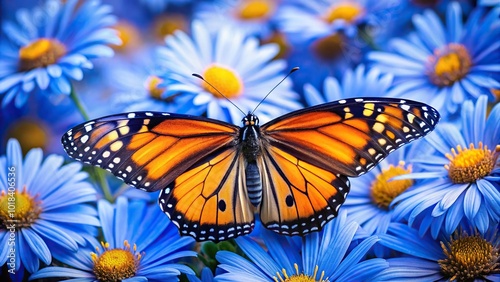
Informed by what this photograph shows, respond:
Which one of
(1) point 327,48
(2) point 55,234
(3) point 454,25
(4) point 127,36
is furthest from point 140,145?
(4) point 127,36

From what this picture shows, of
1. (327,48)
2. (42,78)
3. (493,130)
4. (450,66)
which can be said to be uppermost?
(327,48)

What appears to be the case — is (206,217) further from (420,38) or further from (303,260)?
(420,38)

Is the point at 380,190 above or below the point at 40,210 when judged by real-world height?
above

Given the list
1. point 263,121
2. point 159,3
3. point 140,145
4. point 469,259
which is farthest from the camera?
point 159,3

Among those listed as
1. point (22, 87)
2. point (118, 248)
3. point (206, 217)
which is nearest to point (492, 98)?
point (206, 217)

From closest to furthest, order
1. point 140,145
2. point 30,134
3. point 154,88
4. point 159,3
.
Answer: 1. point 140,145
2. point 154,88
3. point 30,134
4. point 159,3

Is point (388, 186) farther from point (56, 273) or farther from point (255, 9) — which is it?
point (255, 9)

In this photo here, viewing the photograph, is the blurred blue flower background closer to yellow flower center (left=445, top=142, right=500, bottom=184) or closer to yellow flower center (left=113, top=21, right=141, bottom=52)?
yellow flower center (left=445, top=142, right=500, bottom=184)

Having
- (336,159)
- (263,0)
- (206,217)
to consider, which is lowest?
(206,217)
